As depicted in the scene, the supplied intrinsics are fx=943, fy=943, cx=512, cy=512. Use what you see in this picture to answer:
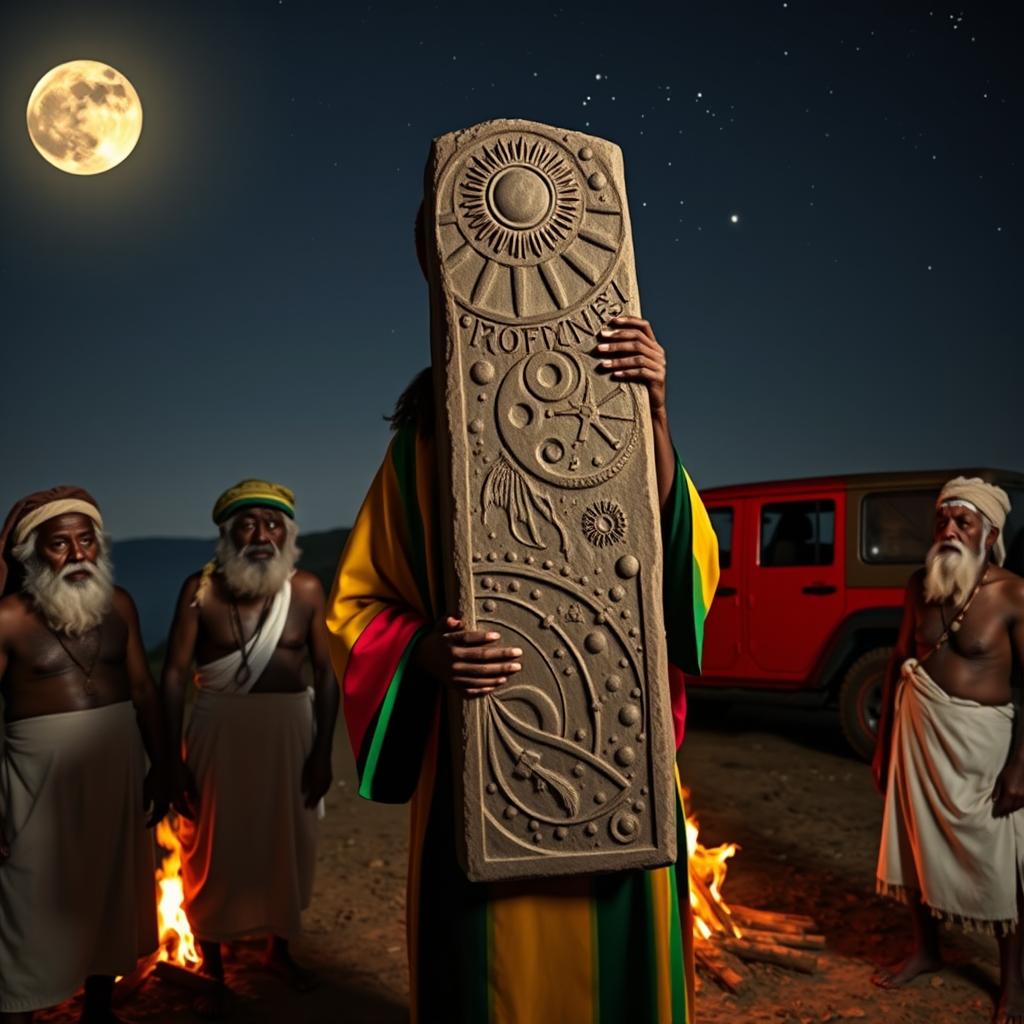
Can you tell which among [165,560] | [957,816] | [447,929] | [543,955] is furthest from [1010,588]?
[165,560]

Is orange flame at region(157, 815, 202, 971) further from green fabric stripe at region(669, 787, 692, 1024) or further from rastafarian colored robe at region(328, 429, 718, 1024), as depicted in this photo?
green fabric stripe at region(669, 787, 692, 1024)

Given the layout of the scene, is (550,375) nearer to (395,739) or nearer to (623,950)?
(395,739)

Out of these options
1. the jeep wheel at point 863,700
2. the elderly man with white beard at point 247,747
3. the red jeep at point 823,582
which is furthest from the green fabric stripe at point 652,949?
the jeep wheel at point 863,700

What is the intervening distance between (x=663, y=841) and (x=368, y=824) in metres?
4.96

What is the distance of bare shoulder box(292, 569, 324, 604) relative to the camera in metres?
4.25

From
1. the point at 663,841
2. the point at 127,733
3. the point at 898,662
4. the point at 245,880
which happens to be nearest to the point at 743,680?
the point at 898,662

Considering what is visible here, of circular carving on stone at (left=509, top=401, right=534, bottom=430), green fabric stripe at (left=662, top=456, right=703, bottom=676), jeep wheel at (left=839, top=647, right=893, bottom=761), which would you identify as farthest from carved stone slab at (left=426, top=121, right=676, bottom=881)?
jeep wheel at (left=839, top=647, right=893, bottom=761)

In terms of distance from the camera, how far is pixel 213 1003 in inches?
149

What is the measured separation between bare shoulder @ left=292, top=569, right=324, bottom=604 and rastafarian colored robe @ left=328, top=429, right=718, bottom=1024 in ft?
7.25

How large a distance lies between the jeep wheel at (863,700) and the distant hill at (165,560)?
80.4 ft

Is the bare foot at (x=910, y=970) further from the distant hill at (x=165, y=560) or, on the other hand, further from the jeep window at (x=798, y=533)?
the distant hill at (x=165, y=560)

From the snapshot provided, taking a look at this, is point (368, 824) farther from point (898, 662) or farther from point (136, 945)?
point (898, 662)

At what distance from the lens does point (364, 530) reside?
2.15m

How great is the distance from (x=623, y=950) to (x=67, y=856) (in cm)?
246
